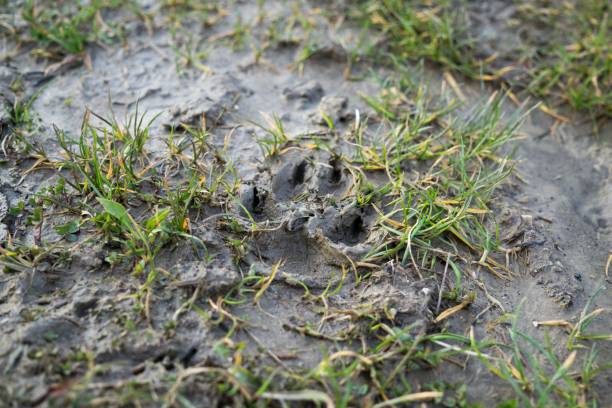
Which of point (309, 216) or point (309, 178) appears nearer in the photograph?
point (309, 216)

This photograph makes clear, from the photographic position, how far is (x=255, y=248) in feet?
7.66

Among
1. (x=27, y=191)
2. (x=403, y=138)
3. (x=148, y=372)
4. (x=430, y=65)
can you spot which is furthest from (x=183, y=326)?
(x=430, y=65)

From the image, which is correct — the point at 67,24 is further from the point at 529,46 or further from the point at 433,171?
the point at 529,46

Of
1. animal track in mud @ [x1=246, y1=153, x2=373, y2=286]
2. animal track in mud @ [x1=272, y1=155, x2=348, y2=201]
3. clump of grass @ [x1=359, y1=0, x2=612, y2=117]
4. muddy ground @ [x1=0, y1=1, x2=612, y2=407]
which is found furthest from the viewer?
A: clump of grass @ [x1=359, y1=0, x2=612, y2=117]

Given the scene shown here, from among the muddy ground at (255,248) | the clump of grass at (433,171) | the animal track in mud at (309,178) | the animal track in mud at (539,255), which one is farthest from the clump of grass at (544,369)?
the animal track in mud at (309,178)

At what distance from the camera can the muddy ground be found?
194cm

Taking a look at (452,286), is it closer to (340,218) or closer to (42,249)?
(340,218)

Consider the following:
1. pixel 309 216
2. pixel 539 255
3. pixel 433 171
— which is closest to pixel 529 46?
pixel 433 171

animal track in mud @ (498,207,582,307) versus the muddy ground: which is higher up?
the muddy ground

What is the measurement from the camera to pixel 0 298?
2.06 metres

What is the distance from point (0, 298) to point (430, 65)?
8.50ft

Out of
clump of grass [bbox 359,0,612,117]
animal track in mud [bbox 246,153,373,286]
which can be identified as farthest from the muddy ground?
clump of grass [bbox 359,0,612,117]

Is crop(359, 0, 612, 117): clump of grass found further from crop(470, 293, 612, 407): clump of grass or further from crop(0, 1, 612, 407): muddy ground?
crop(470, 293, 612, 407): clump of grass

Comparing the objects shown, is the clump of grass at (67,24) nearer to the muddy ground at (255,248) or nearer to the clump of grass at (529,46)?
the muddy ground at (255,248)
